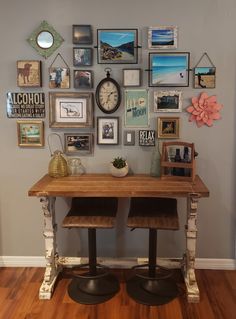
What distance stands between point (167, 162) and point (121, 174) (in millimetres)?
363

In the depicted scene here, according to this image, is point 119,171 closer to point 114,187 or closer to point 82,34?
point 114,187

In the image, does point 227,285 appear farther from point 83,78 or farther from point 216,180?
point 83,78

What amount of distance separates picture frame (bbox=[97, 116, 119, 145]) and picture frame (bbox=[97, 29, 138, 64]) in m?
0.45

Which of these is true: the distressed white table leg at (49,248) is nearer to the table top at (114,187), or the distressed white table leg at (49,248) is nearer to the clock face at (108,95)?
the table top at (114,187)

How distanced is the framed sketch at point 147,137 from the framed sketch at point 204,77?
1.68 ft

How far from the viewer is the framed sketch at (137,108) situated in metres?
2.48

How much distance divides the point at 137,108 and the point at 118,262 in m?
1.27

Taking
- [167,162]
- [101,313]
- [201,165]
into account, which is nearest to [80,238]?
[101,313]

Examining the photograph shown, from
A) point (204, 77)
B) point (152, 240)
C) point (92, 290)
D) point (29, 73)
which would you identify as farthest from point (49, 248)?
point (204, 77)

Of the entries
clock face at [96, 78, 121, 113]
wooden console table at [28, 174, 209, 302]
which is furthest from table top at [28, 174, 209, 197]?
clock face at [96, 78, 121, 113]

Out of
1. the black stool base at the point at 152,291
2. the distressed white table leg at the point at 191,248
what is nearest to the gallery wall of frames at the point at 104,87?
the distressed white table leg at the point at 191,248

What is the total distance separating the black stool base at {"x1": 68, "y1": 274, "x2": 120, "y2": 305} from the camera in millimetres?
2225

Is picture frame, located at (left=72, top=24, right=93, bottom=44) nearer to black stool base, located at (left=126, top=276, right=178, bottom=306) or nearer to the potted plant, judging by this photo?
the potted plant

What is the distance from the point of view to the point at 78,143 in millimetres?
2541
